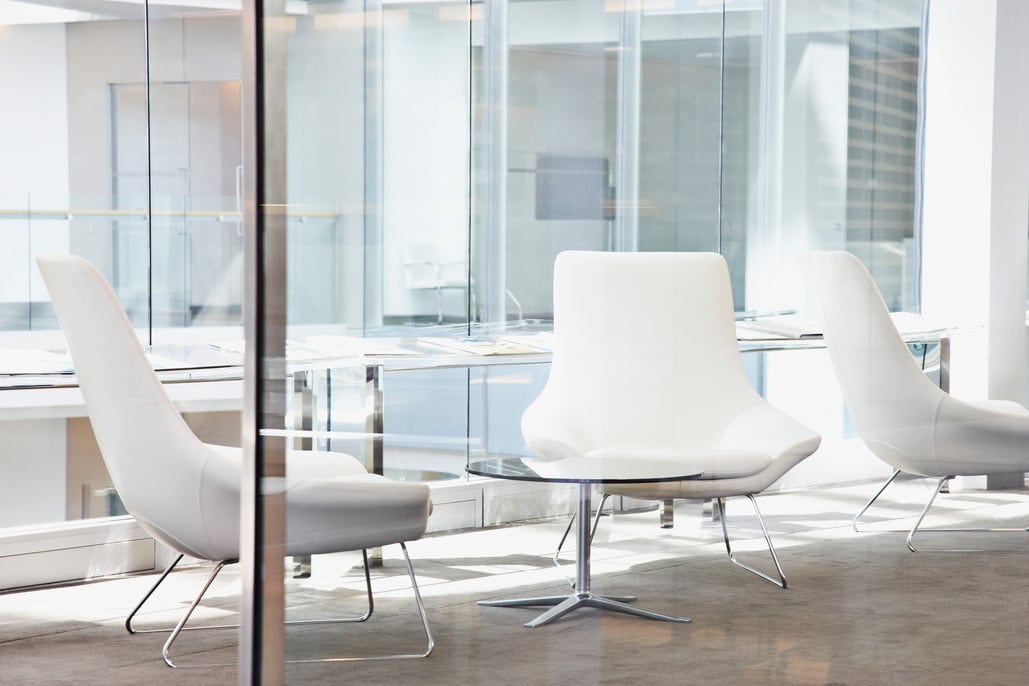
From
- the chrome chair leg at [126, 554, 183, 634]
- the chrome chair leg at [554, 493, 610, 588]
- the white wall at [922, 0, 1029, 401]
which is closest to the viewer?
the white wall at [922, 0, 1029, 401]

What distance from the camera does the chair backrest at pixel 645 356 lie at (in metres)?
1.83

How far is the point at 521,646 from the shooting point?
71.0 inches

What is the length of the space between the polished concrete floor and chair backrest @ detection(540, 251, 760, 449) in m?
0.14

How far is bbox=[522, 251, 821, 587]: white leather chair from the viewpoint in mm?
1799

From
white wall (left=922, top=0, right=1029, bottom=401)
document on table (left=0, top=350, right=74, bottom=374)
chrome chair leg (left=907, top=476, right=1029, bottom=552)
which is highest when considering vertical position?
white wall (left=922, top=0, right=1029, bottom=401)

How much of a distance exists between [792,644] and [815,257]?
1.93ft

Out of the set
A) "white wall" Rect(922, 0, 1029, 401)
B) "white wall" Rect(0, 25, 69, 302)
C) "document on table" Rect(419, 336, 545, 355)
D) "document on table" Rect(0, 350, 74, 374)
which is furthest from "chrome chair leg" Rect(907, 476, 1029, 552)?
"white wall" Rect(0, 25, 69, 302)

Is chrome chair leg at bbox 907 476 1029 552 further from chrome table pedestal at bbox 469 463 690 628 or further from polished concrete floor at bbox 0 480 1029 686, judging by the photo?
chrome table pedestal at bbox 469 463 690 628

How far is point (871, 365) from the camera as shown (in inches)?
70.7

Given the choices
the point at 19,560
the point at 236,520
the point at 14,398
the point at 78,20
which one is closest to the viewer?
the point at 236,520

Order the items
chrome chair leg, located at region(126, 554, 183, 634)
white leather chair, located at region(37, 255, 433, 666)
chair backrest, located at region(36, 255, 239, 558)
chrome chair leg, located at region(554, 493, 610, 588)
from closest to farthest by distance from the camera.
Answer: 1. chrome chair leg, located at region(554, 493, 610, 588)
2. white leather chair, located at region(37, 255, 433, 666)
3. chair backrest, located at region(36, 255, 239, 558)
4. chrome chair leg, located at region(126, 554, 183, 634)

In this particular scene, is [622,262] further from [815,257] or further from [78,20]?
[78,20]

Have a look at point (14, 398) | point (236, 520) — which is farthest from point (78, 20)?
point (236, 520)

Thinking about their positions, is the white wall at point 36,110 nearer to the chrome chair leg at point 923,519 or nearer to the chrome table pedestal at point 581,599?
the chrome table pedestal at point 581,599
